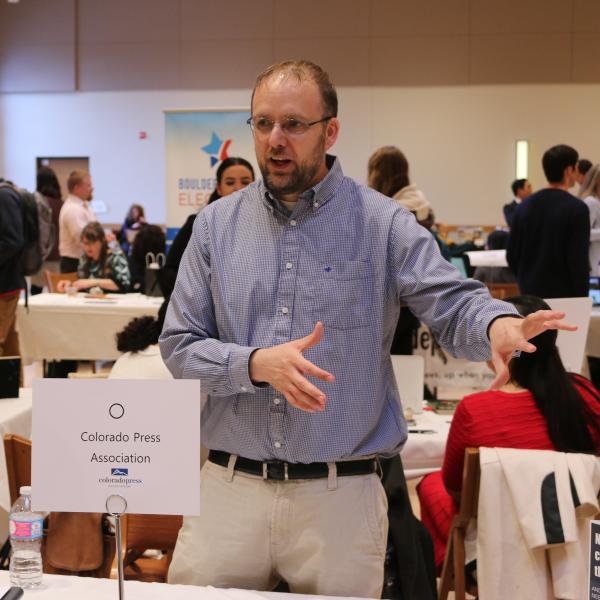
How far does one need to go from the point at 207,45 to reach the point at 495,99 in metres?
4.07

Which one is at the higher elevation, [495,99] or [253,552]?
[495,99]

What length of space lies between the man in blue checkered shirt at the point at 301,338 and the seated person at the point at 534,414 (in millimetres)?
1005

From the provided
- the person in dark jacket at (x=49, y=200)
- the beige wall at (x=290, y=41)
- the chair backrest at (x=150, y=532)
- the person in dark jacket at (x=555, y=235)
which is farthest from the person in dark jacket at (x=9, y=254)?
the beige wall at (x=290, y=41)

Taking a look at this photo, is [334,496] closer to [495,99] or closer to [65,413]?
[65,413]

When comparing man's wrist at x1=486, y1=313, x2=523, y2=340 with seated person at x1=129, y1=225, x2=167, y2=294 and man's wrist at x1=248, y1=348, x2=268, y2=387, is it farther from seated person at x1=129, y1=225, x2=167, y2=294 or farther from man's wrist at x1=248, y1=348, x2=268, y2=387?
seated person at x1=129, y1=225, x2=167, y2=294

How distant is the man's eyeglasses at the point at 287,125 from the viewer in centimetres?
171

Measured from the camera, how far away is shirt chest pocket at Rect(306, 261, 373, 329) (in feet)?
5.72

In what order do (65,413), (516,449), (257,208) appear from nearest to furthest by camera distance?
(65,413) < (257,208) < (516,449)

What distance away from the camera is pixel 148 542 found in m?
2.75

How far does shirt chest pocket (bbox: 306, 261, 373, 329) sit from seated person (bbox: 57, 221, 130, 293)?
4.98m

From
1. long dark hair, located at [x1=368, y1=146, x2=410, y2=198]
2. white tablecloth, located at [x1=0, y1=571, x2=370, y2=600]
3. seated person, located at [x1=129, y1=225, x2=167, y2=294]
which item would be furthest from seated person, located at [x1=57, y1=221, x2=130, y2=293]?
white tablecloth, located at [x1=0, y1=571, x2=370, y2=600]

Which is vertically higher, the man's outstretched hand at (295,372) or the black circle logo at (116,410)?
the man's outstretched hand at (295,372)

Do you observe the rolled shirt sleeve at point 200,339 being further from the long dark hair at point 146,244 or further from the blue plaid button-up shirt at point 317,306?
the long dark hair at point 146,244

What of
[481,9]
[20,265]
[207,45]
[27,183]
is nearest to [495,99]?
[481,9]
